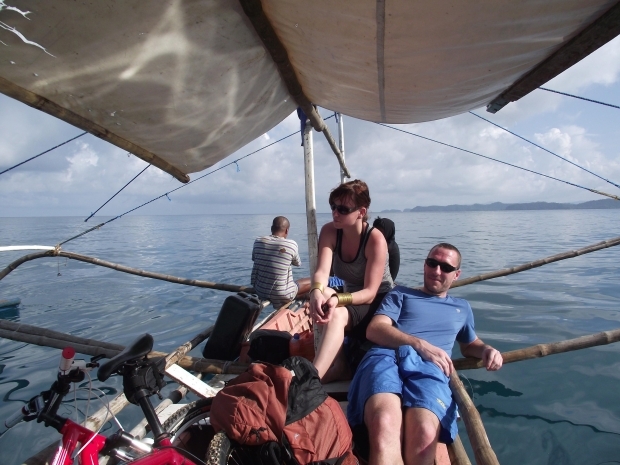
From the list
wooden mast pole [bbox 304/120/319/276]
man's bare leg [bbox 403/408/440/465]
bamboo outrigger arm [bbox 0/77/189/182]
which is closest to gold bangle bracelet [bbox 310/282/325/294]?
wooden mast pole [bbox 304/120/319/276]

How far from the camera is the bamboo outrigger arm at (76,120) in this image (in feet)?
6.97

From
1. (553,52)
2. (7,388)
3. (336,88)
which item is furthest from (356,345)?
(7,388)

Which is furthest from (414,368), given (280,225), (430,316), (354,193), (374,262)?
(280,225)

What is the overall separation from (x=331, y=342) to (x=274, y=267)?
3.17 meters

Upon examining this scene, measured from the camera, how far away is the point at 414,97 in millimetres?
3123

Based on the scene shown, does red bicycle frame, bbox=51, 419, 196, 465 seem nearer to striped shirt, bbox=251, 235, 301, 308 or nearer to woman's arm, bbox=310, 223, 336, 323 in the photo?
woman's arm, bbox=310, 223, 336, 323

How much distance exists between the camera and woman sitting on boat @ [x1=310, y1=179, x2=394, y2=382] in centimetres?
292

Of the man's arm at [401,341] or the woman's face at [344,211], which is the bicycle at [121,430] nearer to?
the man's arm at [401,341]

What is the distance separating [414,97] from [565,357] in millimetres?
4552

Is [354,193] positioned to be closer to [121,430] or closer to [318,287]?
[318,287]

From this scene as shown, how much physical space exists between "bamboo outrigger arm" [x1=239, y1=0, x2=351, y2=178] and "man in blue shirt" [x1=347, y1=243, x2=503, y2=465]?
→ 72.1 inches

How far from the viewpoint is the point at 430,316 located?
10.1 feet

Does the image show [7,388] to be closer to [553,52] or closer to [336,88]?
[336,88]

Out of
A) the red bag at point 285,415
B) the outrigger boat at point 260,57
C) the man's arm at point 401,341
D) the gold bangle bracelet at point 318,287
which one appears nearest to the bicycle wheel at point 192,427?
the red bag at point 285,415
